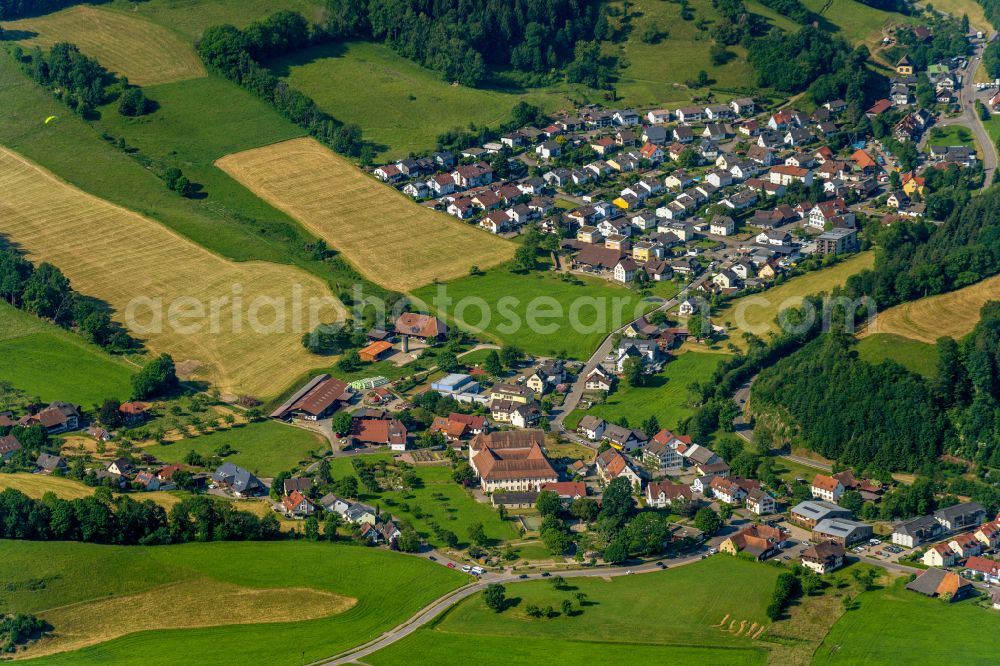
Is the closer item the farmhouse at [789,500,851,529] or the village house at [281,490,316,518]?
the farmhouse at [789,500,851,529]

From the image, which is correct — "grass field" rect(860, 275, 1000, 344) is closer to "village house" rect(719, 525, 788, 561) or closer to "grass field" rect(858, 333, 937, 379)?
"grass field" rect(858, 333, 937, 379)

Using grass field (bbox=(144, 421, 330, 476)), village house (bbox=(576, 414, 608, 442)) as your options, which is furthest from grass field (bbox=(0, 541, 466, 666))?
village house (bbox=(576, 414, 608, 442))

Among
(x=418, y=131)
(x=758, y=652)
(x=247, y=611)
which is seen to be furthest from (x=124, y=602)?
(x=418, y=131)

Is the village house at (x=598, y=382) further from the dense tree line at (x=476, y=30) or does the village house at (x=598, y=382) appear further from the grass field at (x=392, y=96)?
the dense tree line at (x=476, y=30)

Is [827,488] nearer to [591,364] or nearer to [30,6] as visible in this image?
[591,364]

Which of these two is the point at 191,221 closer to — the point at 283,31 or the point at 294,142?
the point at 294,142

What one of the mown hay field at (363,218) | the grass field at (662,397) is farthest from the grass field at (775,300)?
the mown hay field at (363,218)

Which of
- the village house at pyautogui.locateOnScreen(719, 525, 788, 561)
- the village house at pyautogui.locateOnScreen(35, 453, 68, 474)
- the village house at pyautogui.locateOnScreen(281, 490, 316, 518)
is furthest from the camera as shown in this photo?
the village house at pyautogui.locateOnScreen(35, 453, 68, 474)
